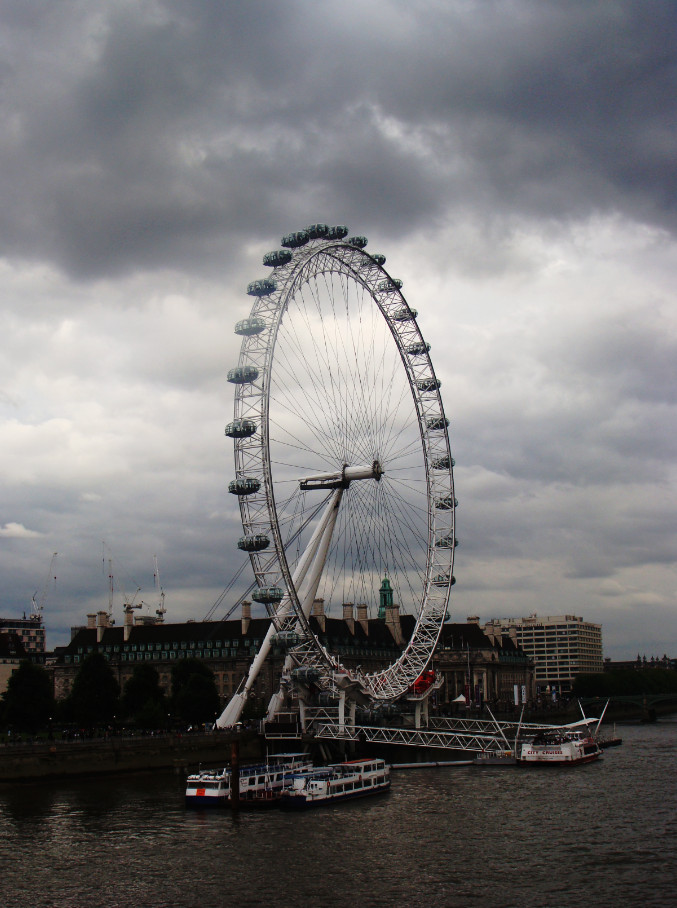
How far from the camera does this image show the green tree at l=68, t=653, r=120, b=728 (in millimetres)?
90188

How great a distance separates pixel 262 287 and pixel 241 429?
980 cm

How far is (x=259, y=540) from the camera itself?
7188 cm

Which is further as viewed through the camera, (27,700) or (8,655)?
(8,655)

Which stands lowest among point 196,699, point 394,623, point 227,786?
point 227,786

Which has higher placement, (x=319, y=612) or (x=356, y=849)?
(x=319, y=612)

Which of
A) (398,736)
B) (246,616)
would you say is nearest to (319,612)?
(246,616)

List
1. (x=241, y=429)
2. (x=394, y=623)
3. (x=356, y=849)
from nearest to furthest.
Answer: (x=356, y=849) < (x=241, y=429) < (x=394, y=623)

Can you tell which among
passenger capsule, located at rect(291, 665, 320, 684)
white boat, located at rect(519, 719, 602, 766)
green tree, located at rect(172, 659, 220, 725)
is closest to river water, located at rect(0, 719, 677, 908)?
white boat, located at rect(519, 719, 602, 766)

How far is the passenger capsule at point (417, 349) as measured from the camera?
293 ft

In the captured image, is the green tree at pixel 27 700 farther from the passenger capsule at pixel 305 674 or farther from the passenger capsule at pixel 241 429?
the passenger capsule at pixel 241 429

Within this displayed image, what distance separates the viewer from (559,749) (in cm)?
7975

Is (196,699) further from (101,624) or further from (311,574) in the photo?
(101,624)

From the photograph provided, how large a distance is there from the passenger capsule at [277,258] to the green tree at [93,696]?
4010 centimetres

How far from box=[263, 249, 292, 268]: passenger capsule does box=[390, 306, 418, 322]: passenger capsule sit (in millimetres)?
16064
